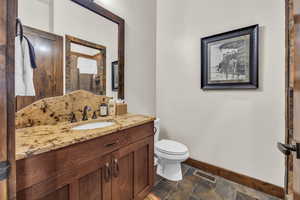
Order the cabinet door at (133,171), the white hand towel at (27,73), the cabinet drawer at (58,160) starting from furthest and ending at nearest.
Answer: the cabinet door at (133,171)
the white hand towel at (27,73)
the cabinet drawer at (58,160)

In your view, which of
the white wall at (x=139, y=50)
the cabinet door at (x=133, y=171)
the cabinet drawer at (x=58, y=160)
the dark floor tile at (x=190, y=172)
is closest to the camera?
the cabinet drawer at (x=58, y=160)

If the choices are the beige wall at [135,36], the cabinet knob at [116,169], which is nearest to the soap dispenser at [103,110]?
the beige wall at [135,36]

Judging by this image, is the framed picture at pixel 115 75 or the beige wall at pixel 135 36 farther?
the framed picture at pixel 115 75

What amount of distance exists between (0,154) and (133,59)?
5.48ft

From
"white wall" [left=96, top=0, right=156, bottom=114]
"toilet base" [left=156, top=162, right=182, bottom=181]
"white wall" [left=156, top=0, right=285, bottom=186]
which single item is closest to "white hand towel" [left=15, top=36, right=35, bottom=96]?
"white wall" [left=96, top=0, right=156, bottom=114]

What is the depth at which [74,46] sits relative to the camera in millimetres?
1353

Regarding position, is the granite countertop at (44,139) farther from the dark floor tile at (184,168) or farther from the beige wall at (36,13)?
the dark floor tile at (184,168)

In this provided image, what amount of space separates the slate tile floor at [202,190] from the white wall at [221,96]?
20cm

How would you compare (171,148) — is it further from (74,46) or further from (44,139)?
(74,46)

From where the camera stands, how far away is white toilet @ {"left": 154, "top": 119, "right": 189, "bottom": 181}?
171cm

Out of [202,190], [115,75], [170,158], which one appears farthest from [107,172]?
[202,190]

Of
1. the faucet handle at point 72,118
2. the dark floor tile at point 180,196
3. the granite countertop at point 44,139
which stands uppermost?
the faucet handle at point 72,118

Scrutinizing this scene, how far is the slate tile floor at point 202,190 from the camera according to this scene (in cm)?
153

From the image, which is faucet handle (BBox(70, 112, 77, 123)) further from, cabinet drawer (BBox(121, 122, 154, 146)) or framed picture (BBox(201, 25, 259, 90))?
framed picture (BBox(201, 25, 259, 90))
